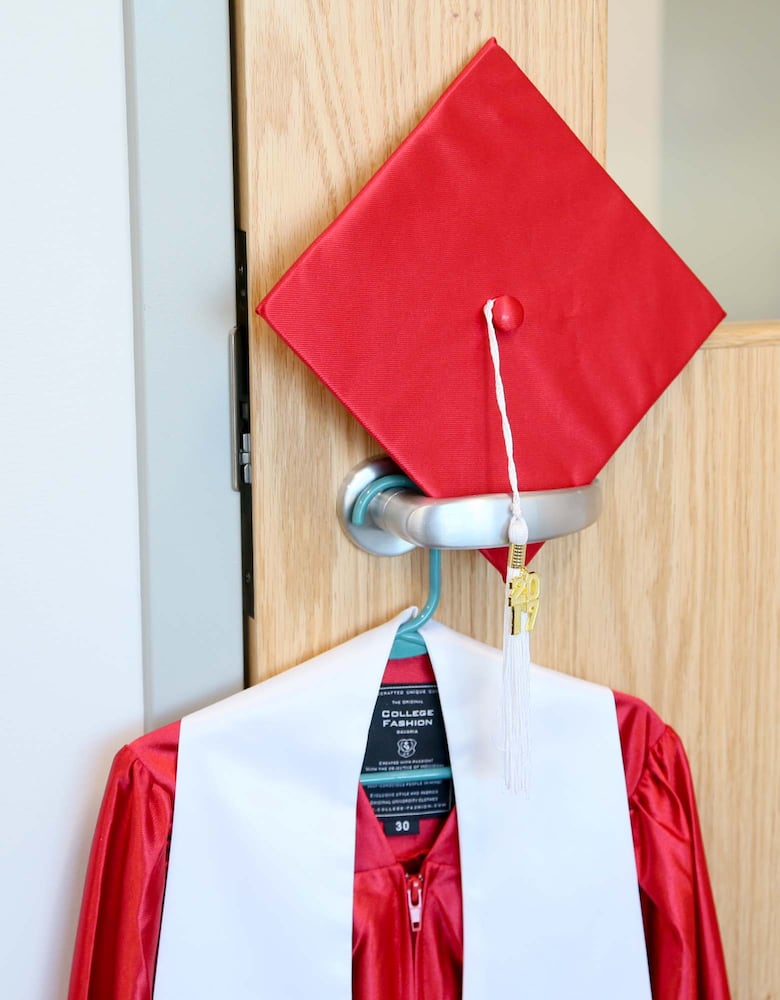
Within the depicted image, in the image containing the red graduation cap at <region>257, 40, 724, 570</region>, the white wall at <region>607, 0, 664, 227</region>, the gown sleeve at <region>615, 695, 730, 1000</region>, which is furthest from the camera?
the white wall at <region>607, 0, 664, 227</region>

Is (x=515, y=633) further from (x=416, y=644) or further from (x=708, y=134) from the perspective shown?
(x=708, y=134)

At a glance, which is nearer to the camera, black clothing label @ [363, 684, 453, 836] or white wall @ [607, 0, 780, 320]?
black clothing label @ [363, 684, 453, 836]

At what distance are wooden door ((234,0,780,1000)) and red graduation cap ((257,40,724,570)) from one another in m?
0.05

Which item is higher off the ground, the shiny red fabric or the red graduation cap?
the red graduation cap

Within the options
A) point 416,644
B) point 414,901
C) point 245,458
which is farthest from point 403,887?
point 245,458

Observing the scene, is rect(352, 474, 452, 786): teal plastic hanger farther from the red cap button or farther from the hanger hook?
the red cap button

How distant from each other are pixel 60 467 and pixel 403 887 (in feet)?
0.98

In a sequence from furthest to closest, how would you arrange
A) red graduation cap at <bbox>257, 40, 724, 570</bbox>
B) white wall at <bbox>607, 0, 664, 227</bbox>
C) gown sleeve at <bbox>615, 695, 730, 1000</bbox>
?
white wall at <bbox>607, 0, 664, 227</bbox> < gown sleeve at <bbox>615, 695, 730, 1000</bbox> < red graduation cap at <bbox>257, 40, 724, 570</bbox>

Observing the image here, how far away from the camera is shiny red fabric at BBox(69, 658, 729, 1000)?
1.42 feet

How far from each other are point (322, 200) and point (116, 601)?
0.24m

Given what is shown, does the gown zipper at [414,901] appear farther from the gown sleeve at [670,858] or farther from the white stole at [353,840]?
the gown sleeve at [670,858]

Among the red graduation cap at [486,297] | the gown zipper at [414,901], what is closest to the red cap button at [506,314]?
the red graduation cap at [486,297]

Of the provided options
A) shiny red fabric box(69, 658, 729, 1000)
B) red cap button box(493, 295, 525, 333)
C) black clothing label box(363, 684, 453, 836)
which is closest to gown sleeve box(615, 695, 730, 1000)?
shiny red fabric box(69, 658, 729, 1000)

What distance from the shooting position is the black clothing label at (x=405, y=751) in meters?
0.50
